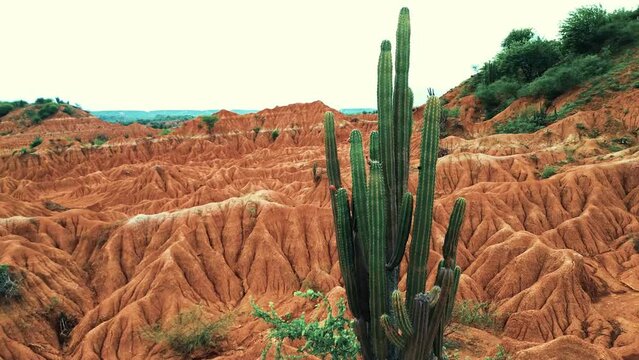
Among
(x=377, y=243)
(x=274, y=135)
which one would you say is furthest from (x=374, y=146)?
(x=274, y=135)

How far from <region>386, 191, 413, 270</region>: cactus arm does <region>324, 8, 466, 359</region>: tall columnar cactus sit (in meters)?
0.02

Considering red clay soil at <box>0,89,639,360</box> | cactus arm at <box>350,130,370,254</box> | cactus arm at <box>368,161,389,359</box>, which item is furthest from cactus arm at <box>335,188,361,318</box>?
red clay soil at <box>0,89,639,360</box>

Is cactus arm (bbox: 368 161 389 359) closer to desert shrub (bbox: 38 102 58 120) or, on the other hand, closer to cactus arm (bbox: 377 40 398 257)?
cactus arm (bbox: 377 40 398 257)

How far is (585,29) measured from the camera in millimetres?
53875

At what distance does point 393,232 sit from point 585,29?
190 ft

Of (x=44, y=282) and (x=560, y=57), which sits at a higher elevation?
(x=560, y=57)

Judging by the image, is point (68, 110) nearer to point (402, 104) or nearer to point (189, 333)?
point (189, 333)

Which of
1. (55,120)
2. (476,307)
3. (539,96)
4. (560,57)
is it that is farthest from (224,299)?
(55,120)

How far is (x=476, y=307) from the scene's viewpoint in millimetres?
22641

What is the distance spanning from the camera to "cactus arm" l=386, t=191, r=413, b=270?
8.36 metres

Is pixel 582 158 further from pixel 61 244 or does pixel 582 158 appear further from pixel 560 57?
pixel 61 244

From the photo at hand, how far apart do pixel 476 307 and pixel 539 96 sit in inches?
1443

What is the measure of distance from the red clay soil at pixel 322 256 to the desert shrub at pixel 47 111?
82.1m

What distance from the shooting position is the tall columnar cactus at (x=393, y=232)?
8031mm
